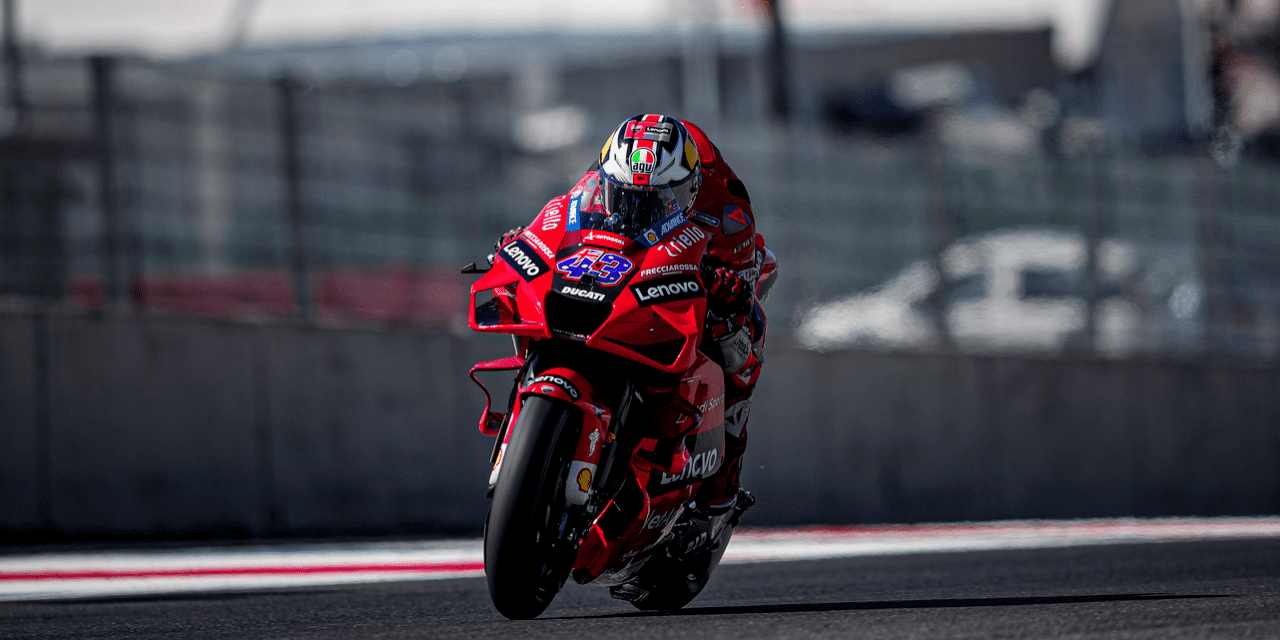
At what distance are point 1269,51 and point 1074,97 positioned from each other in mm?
4309

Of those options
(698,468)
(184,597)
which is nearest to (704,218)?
(698,468)

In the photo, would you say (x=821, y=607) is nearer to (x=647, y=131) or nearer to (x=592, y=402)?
(x=592, y=402)

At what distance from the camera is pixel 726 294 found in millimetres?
4953

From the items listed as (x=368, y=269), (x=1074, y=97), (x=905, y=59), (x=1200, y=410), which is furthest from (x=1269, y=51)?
(x=368, y=269)

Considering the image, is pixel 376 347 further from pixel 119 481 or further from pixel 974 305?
pixel 974 305

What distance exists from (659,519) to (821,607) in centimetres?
77

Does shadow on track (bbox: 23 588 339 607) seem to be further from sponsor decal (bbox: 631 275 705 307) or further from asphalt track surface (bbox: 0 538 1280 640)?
sponsor decal (bbox: 631 275 705 307)

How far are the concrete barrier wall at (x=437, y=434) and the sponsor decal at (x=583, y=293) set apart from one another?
5.63m

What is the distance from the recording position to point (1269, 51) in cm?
3528

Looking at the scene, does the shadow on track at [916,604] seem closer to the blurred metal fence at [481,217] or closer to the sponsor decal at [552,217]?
the sponsor decal at [552,217]

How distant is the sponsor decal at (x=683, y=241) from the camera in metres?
4.77

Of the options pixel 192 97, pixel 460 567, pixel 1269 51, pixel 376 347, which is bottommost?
pixel 460 567

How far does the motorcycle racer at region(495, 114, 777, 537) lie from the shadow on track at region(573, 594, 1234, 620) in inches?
11.3

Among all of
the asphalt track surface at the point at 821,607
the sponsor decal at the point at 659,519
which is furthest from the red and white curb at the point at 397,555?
the sponsor decal at the point at 659,519
